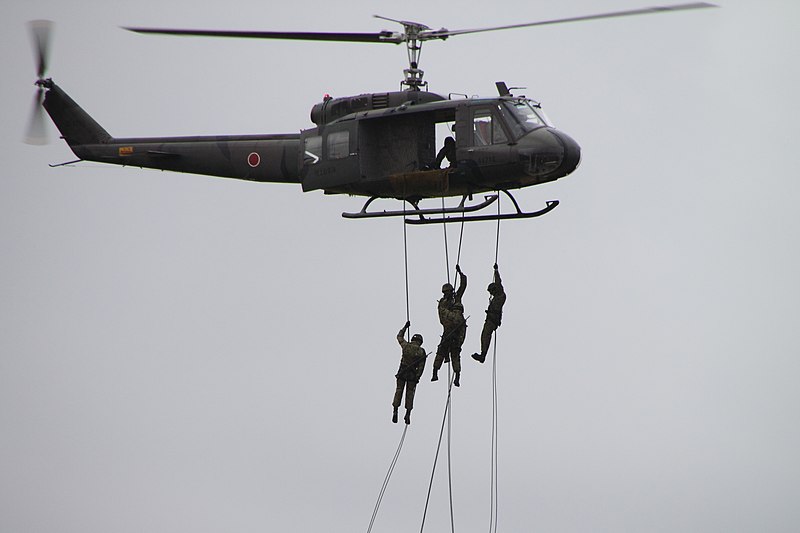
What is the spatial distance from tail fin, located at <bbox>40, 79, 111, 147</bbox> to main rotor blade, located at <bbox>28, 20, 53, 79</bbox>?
1.12 ft

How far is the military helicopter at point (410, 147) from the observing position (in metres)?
23.7

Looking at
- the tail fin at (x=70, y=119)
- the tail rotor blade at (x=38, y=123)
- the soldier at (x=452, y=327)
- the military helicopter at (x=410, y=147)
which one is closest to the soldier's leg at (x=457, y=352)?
the soldier at (x=452, y=327)

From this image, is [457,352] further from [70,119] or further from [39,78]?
[39,78]

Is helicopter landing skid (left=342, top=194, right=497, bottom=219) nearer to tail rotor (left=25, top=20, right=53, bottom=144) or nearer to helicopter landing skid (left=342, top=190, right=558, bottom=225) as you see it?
helicopter landing skid (left=342, top=190, right=558, bottom=225)

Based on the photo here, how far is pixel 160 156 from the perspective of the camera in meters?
27.7

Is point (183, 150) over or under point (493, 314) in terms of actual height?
over

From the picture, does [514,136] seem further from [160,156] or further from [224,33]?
[160,156]

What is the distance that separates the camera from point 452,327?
25531mm

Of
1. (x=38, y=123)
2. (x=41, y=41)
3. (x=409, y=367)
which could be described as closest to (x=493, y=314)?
(x=409, y=367)

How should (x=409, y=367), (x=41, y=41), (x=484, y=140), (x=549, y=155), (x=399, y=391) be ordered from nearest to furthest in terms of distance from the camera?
(x=549, y=155) < (x=484, y=140) < (x=409, y=367) < (x=399, y=391) < (x=41, y=41)

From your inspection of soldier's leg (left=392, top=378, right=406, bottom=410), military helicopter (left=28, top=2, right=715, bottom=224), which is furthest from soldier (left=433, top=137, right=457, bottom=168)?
soldier's leg (left=392, top=378, right=406, bottom=410)

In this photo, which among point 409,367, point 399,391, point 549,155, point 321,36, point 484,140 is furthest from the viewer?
point 399,391

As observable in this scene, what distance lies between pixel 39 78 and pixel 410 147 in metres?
8.20

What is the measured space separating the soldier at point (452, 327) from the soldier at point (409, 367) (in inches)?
10.2
